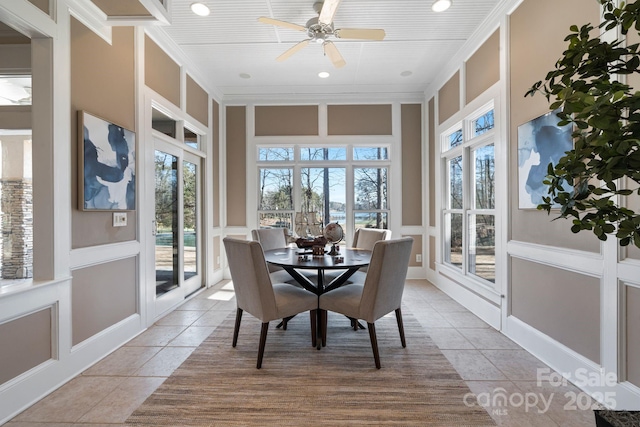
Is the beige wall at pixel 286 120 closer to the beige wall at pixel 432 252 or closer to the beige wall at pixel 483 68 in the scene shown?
the beige wall at pixel 483 68

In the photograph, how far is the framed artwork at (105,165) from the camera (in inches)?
87.7

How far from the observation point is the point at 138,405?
1833 mm

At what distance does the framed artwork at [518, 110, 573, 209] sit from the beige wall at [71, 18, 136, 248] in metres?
3.32

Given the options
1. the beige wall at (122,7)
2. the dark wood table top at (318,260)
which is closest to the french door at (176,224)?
the beige wall at (122,7)

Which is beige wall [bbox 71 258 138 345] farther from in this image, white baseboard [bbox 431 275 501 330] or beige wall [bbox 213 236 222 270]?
white baseboard [bbox 431 275 501 330]

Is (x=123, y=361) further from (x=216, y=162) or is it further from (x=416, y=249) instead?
(x=416, y=249)

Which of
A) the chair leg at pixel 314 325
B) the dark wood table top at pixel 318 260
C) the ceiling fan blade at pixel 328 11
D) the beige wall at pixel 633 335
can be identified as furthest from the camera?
the chair leg at pixel 314 325

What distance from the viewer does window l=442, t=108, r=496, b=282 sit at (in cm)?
325

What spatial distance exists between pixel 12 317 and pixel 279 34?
130 inches

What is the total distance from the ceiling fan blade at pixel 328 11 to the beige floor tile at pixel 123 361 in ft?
10.3

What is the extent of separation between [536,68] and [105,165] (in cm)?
349

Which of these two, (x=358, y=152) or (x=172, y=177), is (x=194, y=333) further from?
(x=358, y=152)

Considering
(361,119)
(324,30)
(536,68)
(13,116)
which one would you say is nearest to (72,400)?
(13,116)

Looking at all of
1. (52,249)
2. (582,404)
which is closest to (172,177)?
(52,249)
